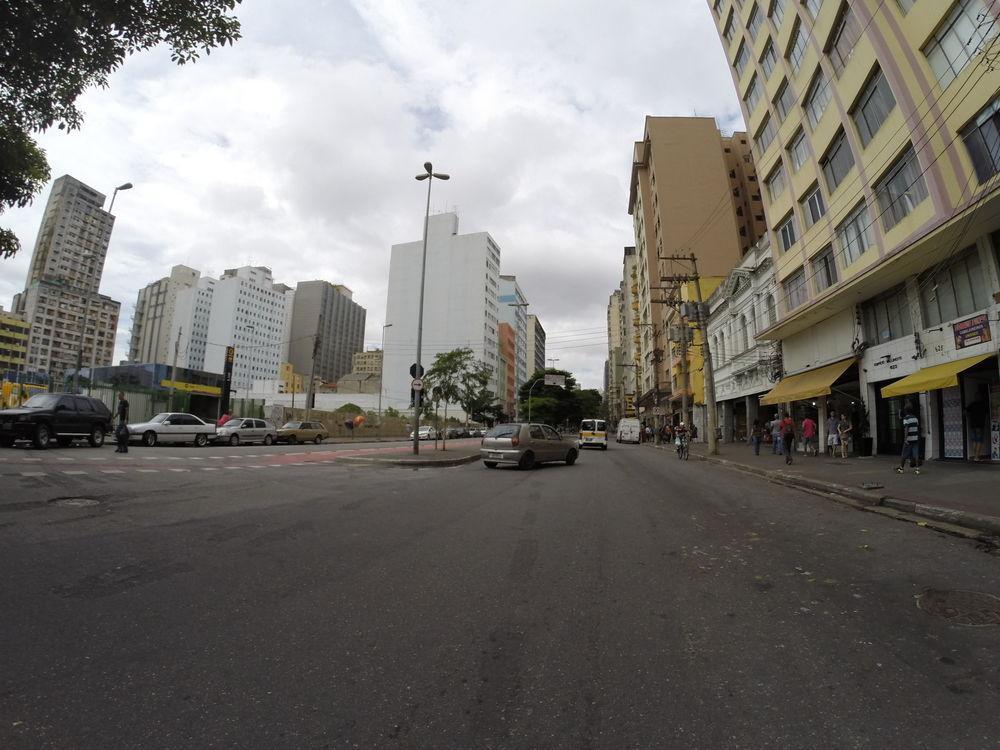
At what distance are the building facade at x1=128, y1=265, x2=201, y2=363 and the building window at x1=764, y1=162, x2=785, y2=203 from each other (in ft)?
275

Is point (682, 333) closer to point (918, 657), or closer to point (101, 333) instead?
point (918, 657)

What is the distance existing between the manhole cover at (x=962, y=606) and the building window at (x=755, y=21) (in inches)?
1052

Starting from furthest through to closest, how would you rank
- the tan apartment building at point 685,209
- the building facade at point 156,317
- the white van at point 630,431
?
the building facade at point 156,317 → the tan apartment building at point 685,209 → the white van at point 630,431

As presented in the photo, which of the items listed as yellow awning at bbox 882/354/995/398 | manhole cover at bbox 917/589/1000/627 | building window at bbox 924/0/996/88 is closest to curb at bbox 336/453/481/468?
manhole cover at bbox 917/589/1000/627

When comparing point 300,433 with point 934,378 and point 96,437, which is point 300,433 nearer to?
point 96,437

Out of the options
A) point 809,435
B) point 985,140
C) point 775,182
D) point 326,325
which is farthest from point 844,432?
point 326,325

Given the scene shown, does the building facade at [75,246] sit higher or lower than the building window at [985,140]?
higher

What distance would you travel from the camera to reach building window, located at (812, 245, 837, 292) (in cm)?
1897

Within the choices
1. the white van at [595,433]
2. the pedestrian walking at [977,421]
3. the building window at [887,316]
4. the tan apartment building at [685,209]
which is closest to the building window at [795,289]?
the building window at [887,316]

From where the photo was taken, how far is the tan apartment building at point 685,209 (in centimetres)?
5166

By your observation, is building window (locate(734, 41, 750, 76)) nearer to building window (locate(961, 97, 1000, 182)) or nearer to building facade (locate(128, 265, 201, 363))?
building window (locate(961, 97, 1000, 182))

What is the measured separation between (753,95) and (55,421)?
31184 mm

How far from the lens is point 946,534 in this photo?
19.9ft

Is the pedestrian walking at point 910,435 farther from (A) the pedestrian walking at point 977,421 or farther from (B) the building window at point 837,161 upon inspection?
(B) the building window at point 837,161
